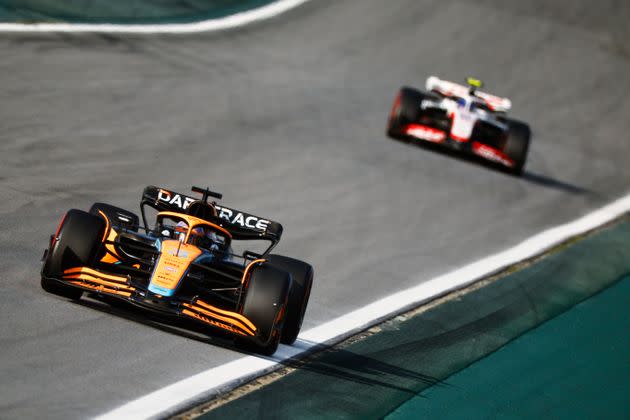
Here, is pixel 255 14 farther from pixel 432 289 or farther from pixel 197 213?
pixel 197 213

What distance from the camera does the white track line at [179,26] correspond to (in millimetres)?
20759

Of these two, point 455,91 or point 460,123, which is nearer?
point 460,123

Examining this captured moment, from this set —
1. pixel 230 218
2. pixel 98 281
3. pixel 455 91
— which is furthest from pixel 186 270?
pixel 455 91

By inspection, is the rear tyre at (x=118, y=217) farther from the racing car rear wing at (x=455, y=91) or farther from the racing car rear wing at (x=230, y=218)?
the racing car rear wing at (x=455, y=91)

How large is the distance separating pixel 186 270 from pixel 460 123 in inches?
441

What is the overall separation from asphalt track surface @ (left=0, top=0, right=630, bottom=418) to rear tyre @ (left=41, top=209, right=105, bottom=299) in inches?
7.3

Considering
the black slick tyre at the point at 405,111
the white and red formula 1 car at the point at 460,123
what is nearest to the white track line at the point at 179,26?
the black slick tyre at the point at 405,111

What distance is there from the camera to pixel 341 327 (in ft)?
34.5

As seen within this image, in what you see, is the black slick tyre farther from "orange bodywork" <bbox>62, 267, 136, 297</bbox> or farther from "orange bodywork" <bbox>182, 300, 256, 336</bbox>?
"orange bodywork" <bbox>62, 267, 136, 297</bbox>

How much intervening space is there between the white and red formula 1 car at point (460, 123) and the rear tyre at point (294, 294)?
10.3 metres

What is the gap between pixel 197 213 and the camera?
9.84 meters

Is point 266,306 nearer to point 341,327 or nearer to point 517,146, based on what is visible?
point 341,327

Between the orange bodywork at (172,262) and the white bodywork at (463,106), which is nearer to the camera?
the orange bodywork at (172,262)

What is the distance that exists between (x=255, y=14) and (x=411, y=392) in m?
19.4
